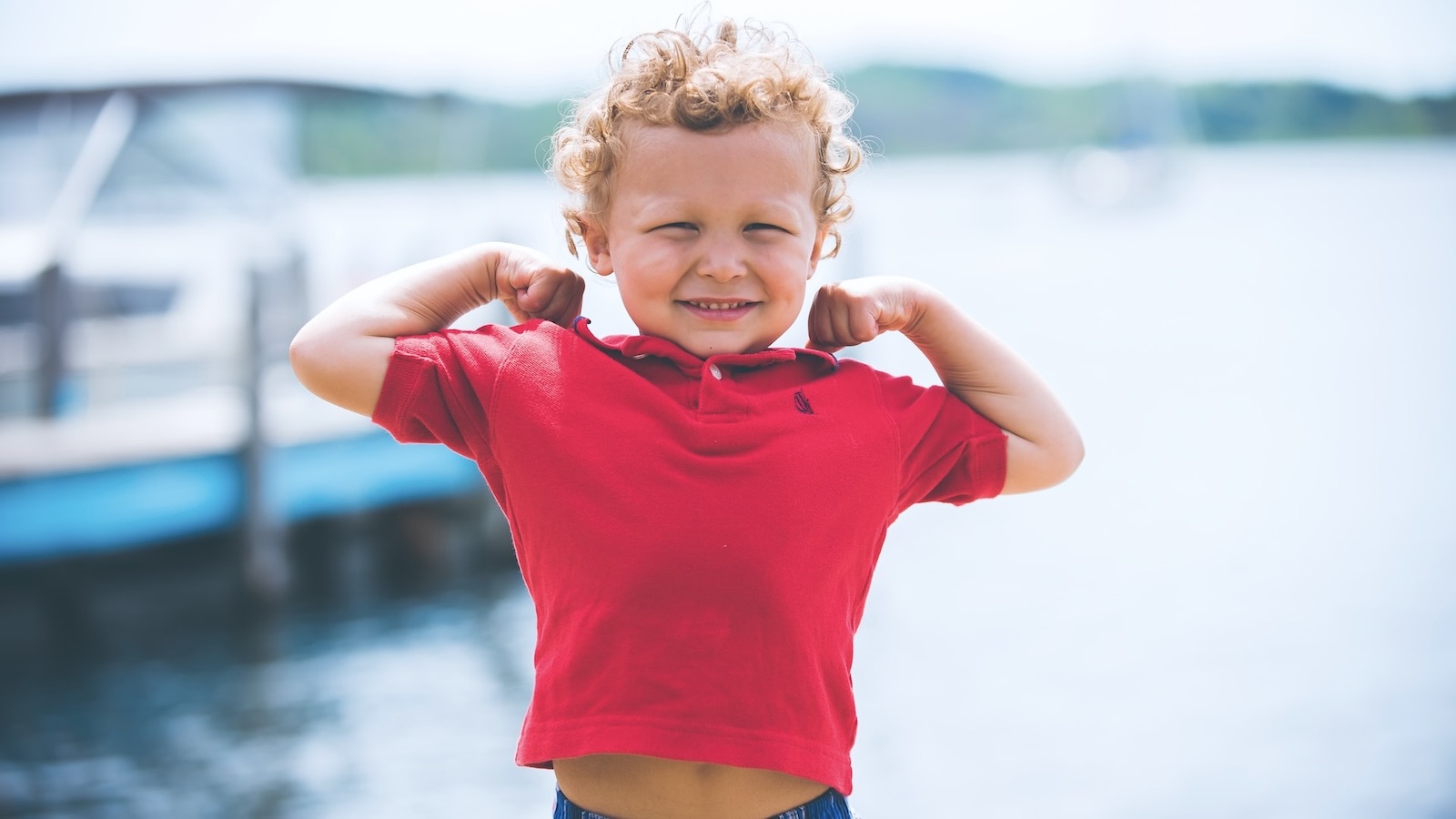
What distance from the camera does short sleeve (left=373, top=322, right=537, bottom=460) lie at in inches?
64.4

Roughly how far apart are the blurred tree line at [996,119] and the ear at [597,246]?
382 inches

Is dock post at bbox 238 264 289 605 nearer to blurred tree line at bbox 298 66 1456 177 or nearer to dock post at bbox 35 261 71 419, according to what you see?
dock post at bbox 35 261 71 419

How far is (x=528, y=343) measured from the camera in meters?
1.66

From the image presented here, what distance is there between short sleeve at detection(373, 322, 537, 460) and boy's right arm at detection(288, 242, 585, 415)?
0.08 ft

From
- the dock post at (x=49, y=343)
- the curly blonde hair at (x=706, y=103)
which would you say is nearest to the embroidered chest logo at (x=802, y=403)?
the curly blonde hair at (x=706, y=103)

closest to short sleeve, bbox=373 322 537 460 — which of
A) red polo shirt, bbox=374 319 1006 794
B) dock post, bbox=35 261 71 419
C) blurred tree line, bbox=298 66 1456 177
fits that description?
red polo shirt, bbox=374 319 1006 794

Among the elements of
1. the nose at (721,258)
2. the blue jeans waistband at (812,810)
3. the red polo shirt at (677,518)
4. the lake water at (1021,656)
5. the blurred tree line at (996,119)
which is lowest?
the lake water at (1021,656)

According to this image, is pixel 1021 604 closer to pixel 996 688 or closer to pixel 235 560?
pixel 996 688

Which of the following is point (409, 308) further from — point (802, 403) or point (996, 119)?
point (996, 119)

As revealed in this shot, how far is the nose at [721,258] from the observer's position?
63.7 inches

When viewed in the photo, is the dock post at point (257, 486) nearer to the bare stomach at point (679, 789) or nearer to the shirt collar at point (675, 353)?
the shirt collar at point (675, 353)

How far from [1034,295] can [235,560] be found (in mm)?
22580

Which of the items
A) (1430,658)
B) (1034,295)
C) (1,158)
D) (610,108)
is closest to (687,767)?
(610,108)

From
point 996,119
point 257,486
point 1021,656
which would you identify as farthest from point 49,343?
point 996,119
